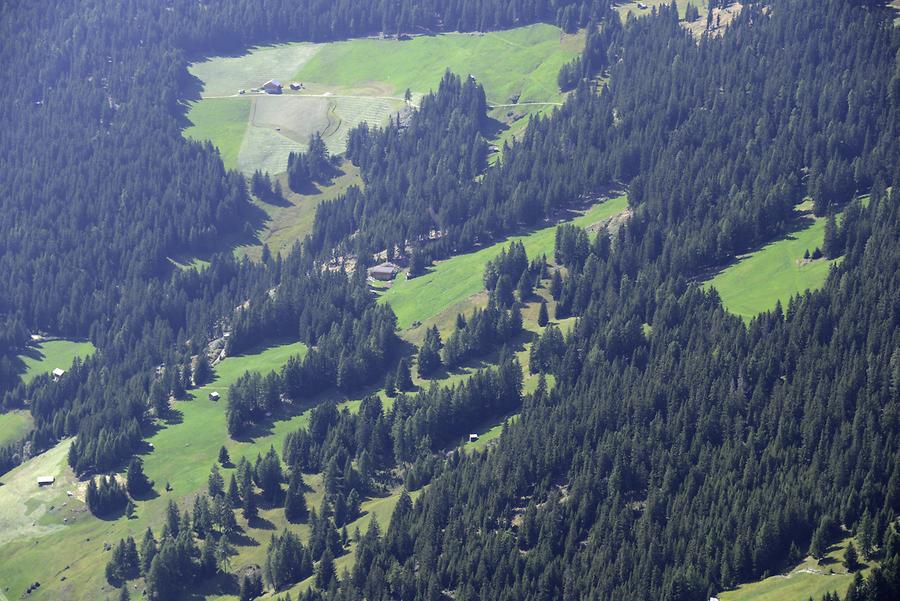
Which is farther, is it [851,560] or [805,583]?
[805,583]

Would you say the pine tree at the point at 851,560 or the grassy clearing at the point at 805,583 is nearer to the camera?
the grassy clearing at the point at 805,583

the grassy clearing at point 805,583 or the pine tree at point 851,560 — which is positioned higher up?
the pine tree at point 851,560

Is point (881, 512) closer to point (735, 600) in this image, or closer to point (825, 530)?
point (825, 530)

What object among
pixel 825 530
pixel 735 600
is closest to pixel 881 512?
pixel 825 530

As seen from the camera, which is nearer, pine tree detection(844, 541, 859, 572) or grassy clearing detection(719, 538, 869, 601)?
grassy clearing detection(719, 538, 869, 601)

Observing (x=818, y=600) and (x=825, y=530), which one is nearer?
(x=818, y=600)

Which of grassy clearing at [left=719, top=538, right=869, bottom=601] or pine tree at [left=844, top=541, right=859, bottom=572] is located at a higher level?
pine tree at [left=844, top=541, right=859, bottom=572]

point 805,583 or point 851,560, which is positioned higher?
point 851,560
